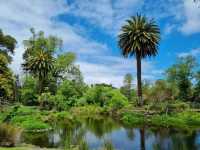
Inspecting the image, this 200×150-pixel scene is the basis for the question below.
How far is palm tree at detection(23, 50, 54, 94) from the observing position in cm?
7991

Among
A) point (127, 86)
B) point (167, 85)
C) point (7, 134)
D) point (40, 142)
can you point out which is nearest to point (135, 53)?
point (167, 85)

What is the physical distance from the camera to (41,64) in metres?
79.5

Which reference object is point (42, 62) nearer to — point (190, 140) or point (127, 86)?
point (127, 86)

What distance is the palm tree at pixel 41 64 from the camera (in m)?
79.9

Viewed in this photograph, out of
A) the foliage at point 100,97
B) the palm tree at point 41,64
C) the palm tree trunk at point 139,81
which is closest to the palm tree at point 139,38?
the palm tree trunk at point 139,81

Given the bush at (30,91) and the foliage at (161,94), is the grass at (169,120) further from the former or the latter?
the bush at (30,91)

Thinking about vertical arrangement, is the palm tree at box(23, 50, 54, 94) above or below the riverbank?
above

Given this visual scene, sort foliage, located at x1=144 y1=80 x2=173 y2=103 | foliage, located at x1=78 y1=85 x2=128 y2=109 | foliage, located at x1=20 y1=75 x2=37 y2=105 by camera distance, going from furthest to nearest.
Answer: foliage, located at x1=20 y1=75 x2=37 y2=105
foliage, located at x1=78 y1=85 x2=128 y2=109
foliage, located at x1=144 y1=80 x2=173 y2=103

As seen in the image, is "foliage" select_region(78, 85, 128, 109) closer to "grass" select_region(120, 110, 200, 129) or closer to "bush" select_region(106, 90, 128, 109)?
"bush" select_region(106, 90, 128, 109)

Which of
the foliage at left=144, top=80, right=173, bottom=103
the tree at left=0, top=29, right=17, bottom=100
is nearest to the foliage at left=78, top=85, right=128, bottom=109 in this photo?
the foliage at left=144, top=80, right=173, bottom=103

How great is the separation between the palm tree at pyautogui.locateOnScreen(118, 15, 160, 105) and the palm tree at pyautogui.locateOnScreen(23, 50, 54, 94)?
898 inches

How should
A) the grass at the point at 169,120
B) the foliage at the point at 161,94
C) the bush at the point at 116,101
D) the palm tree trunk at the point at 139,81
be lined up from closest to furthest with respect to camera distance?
the grass at the point at 169,120 → the palm tree trunk at the point at 139,81 → the foliage at the point at 161,94 → the bush at the point at 116,101

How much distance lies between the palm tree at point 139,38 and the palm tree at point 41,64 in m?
22.8

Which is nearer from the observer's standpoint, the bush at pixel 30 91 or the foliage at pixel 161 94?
the foliage at pixel 161 94
